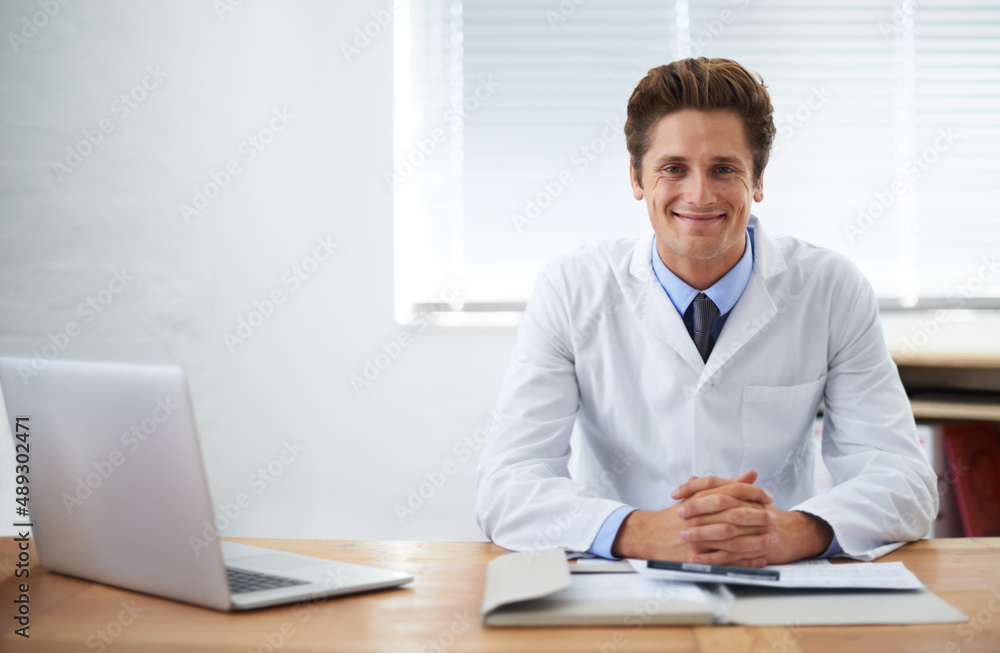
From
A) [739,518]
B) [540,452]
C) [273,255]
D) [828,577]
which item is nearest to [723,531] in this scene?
[739,518]

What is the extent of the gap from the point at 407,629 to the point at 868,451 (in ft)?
2.86

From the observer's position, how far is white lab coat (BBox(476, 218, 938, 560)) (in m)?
1.35

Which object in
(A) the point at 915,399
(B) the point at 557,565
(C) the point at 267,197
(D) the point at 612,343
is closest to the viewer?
(B) the point at 557,565

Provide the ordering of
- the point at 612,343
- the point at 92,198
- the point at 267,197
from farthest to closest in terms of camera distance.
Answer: the point at 267,197 < the point at 92,198 < the point at 612,343

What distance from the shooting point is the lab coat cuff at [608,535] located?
1084mm

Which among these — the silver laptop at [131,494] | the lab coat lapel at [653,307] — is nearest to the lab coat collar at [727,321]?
the lab coat lapel at [653,307]

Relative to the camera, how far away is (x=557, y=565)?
0.91 m

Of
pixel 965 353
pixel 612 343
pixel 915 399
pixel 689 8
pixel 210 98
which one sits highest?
pixel 689 8

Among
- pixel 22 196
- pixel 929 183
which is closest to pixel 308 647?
pixel 22 196

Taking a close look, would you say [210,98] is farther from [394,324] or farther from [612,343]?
[612,343]

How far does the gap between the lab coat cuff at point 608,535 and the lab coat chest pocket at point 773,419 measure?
43 cm

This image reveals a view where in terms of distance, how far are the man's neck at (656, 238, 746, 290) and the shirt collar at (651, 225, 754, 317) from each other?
1 cm

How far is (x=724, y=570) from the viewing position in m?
0.92

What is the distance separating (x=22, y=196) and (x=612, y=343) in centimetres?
138
